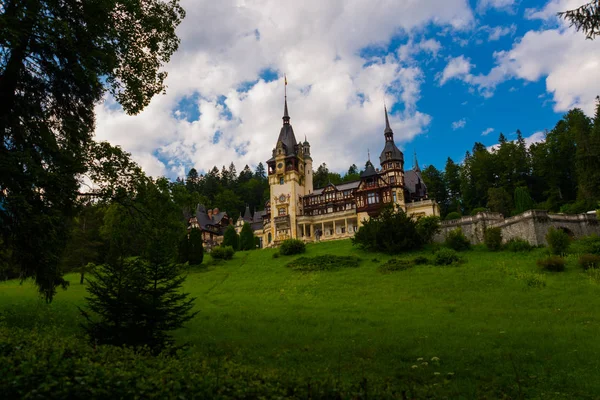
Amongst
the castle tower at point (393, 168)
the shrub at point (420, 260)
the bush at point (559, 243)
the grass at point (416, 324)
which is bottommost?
the grass at point (416, 324)

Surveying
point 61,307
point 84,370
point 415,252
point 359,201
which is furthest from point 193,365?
point 359,201

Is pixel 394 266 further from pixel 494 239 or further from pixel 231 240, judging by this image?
pixel 231 240

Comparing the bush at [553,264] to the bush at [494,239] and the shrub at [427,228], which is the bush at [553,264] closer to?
the bush at [494,239]

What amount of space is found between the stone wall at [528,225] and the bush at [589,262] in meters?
9.61

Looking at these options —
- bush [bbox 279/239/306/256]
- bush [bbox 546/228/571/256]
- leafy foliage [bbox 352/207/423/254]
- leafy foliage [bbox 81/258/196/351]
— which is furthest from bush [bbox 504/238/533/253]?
leafy foliage [bbox 81/258/196/351]

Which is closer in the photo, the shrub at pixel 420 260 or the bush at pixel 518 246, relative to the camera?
the shrub at pixel 420 260

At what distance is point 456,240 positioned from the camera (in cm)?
4306

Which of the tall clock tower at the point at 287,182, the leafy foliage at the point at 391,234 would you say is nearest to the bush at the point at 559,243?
the leafy foliage at the point at 391,234

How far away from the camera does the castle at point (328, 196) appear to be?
6969cm

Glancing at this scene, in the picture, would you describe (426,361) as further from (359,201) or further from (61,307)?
(359,201)

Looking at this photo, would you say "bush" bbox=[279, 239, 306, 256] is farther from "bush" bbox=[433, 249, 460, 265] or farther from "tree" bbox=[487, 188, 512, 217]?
"tree" bbox=[487, 188, 512, 217]

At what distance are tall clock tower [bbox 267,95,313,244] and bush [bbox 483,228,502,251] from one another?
3532cm

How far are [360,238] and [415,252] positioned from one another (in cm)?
599

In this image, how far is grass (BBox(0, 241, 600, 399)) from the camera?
1172 cm
